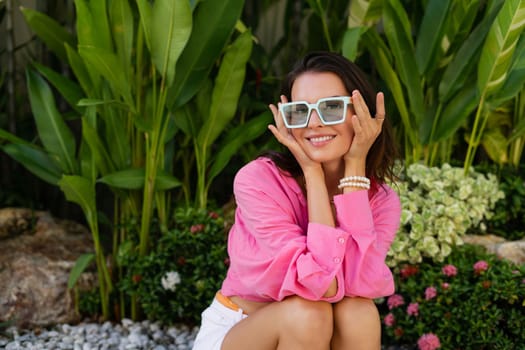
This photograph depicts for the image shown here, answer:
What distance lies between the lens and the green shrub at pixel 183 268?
6.75 ft

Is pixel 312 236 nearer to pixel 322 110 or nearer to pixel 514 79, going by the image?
pixel 322 110

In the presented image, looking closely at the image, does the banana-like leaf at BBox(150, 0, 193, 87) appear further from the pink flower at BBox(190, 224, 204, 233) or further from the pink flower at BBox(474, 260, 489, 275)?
the pink flower at BBox(474, 260, 489, 275)

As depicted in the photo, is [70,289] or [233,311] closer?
[233,311]

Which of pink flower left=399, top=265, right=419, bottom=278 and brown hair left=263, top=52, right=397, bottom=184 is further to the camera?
pink flower left=399, top=265, right=419, bottom=278

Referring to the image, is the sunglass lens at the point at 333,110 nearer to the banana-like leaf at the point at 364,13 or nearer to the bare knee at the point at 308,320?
the bare knee at the point at 308,320

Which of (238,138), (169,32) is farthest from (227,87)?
(169,32)

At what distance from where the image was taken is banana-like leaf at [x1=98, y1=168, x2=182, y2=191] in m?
2.00

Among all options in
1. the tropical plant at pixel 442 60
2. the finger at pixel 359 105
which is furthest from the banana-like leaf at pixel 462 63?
the finger at pixel 359 105

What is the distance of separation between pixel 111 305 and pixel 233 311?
91cm

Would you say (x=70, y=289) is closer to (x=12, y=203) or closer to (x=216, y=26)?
(x=12, y=203)

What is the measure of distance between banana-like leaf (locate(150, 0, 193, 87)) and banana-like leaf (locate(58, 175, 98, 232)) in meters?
0.37

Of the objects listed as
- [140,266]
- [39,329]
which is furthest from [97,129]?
[39,329]

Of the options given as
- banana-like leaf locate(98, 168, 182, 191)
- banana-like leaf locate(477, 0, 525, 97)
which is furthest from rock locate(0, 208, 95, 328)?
banana-like leaf locate(477, 0, 525, 97)

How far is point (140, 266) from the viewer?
207 cm
